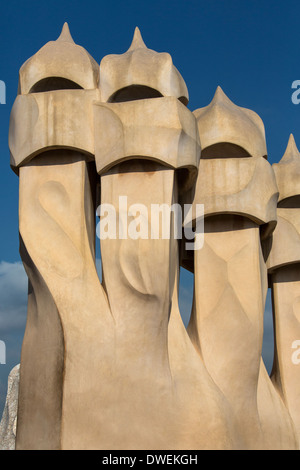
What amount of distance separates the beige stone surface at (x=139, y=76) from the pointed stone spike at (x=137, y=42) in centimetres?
61

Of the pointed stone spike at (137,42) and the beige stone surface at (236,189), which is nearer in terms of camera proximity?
the pointed stone spike at (137,42)

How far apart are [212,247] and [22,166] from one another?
3791 millimetres

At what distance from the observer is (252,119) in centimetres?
1379

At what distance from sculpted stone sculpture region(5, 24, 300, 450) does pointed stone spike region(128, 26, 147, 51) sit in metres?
0.04

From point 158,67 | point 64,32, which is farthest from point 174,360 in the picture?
point 64,32

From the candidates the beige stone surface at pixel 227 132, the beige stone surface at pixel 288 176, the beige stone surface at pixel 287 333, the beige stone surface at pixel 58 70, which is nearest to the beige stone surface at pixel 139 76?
the beige stone surface at pixel 58 70

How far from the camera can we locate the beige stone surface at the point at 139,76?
1154cm

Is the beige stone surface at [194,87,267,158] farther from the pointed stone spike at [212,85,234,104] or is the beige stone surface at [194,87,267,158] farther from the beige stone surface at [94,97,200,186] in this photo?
the beige stone surface at [94,97,200,186]

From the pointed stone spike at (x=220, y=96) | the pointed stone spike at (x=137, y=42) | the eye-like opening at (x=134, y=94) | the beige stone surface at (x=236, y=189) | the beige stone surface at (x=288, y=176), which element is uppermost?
the pointed stone spike at (x=137, y=42)

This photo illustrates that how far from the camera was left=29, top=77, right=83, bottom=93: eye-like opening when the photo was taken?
38.8 ft

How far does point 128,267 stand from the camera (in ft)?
35.8

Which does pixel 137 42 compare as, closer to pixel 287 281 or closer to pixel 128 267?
pixel 128 267

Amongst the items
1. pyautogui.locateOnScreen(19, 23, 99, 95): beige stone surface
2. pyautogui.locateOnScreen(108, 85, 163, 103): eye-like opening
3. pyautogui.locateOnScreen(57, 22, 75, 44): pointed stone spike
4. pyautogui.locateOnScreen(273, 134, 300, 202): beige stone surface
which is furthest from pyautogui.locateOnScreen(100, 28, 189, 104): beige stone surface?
pyautogui.locateOnScreen(273, 134, 300, 202): beige stone surface
